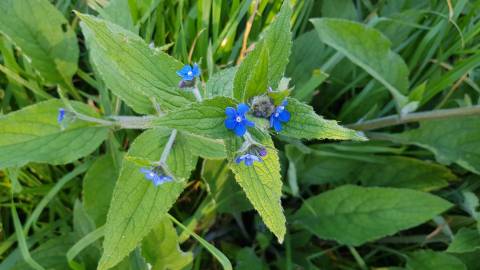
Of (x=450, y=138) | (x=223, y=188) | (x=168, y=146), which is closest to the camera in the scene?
(x=168, y=146)

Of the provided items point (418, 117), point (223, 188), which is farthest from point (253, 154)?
point (418, 117)

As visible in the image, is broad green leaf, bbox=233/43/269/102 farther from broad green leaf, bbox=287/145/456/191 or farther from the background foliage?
broad green leaf, bbox=287/145/456/191

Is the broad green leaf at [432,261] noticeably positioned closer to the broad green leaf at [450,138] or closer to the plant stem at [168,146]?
the broad green leaf at [450,138]

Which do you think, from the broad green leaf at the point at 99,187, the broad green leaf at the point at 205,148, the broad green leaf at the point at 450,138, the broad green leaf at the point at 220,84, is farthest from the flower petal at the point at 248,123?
the broad green leaf at the point at 450,138

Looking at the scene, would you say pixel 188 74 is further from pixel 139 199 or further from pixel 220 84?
pixel 139 199

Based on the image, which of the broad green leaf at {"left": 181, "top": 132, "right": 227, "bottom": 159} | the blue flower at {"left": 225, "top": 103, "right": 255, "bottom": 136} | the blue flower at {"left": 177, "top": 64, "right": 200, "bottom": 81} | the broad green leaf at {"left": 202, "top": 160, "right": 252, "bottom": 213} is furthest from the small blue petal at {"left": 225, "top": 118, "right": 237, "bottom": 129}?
the broad green leaf at {"left": 202, "top": 160, "right": 252, "bottom": 213}

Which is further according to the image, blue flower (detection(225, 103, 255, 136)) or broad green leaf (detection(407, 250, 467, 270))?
broad green leaf (detection(407, 250, 467, 270))

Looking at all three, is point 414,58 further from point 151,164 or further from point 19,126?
point 19,126

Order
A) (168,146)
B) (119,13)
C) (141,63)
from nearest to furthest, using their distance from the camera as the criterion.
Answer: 1. (141,63)
2. (168,146)
3. (119,13)
